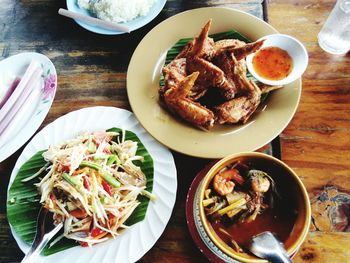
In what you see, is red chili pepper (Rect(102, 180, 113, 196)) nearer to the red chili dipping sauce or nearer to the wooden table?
the wooden table

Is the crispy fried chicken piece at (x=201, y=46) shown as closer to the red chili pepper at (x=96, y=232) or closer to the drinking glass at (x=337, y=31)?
the drinking glass at (x=337, y=31)

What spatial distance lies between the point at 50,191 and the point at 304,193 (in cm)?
96

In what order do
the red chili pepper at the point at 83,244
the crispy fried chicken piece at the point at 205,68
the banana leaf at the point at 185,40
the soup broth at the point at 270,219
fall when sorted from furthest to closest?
the banana leaf at the point at 185,40 < the crispy fried chicken piece at the point at 205,68 < the red chili pepper at the point at 83,244 < the soup broth at the point at 270,219

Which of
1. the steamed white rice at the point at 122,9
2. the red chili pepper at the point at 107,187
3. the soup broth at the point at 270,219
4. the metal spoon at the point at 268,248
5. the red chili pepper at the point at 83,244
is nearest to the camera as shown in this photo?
the metal spoon at the point at 268,248

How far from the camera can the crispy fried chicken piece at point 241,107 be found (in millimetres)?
1572

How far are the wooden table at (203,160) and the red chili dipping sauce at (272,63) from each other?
13 cm

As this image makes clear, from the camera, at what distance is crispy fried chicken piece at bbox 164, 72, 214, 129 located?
61.5 inches


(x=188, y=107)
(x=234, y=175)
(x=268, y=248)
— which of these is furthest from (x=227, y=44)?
(x=268, y=248)

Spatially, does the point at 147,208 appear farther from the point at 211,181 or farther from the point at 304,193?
the point at 304,193

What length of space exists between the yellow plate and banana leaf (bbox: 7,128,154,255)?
0.41ft

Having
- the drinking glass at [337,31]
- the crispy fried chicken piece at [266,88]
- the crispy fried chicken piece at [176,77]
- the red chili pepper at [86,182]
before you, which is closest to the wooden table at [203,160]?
the drinking glass at [337,31]

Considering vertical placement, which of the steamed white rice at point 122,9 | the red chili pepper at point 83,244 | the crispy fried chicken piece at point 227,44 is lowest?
the red chili pepper at point 83,244

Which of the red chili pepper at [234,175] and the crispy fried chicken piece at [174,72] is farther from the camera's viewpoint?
the crispy fried chicken piece at [174,72]

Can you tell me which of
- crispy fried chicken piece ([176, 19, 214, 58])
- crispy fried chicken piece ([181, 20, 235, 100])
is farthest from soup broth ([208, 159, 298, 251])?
crispy fried chicken piece ([176, 19, 214, 58])
